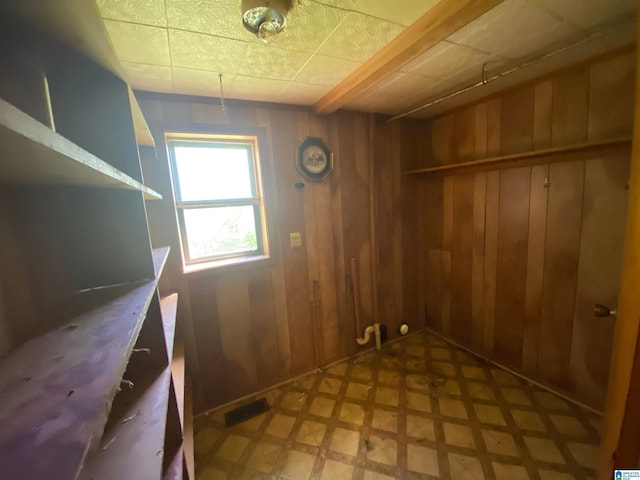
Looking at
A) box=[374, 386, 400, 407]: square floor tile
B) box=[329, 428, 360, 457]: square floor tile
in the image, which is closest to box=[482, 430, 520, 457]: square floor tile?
box=[374, 386, 400, 407]: square floor tile

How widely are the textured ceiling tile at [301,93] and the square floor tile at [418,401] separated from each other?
2.35 m

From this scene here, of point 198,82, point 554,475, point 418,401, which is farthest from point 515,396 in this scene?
point 198,82

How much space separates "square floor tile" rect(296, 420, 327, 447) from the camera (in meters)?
1.64

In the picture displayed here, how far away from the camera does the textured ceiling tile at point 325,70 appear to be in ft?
4.57

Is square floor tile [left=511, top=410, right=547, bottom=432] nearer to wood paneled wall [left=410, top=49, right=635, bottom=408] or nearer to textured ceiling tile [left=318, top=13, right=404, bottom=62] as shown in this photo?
wood paneled wall [left=410, top=49, right=635, bottom=408]

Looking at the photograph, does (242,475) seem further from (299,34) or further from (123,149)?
(299,34)

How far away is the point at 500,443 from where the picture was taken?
1.52 m

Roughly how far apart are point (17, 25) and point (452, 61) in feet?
5.97

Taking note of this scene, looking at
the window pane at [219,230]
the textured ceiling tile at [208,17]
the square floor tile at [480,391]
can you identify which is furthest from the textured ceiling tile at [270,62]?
the square floor tile at [480,391]

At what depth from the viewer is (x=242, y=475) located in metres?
1.46

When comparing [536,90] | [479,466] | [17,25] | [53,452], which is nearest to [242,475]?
[479,466]

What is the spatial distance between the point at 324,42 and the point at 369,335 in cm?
233

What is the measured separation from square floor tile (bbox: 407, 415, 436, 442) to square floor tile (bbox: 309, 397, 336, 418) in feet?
1.81

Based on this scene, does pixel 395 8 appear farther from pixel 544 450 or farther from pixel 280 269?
pixel 544 450
